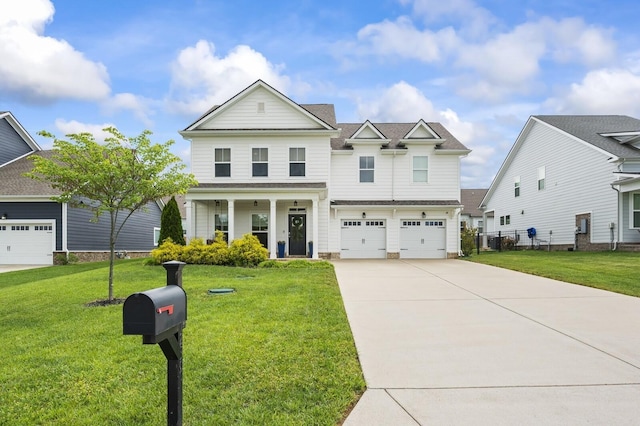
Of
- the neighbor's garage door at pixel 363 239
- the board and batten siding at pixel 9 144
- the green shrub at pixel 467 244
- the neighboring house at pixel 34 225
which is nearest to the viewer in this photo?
the neighboring house at pixel 34 225

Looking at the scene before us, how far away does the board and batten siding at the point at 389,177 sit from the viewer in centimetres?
2156

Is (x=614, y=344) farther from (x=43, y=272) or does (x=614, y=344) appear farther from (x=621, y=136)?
(x=621, y=136)

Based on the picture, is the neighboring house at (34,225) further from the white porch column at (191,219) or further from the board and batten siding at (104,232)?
the white porch column at (191,219)

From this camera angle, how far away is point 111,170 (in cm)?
854

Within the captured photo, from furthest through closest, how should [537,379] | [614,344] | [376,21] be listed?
[376,21], [614,344], [537,379]

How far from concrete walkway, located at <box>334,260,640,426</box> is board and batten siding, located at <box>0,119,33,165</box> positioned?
76.5ft

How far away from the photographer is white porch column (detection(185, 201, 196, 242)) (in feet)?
65.1

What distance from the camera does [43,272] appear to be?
54.0 feet

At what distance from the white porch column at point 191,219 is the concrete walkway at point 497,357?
12.4m

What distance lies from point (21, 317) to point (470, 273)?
11719 mm

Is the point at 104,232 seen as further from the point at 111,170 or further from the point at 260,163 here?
the point at 111,170

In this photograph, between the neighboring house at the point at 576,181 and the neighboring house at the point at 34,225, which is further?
the neighboring house at the point at 34,225

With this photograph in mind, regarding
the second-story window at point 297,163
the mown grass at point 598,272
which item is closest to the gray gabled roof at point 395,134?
the second-story window at point 297,163

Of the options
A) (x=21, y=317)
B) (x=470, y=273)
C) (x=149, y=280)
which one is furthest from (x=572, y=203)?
(x=21, y=317)
